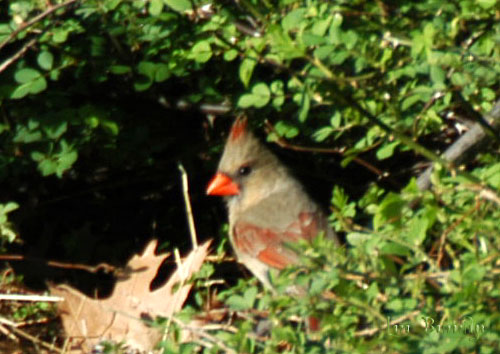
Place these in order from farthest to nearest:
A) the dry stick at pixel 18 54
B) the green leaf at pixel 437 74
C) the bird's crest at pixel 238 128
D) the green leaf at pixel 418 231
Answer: the bird's crest at pixel 238 128 → the dry stick at pixel 18 54 → the green leaf at pixel 437 74 → the green leaf at pixel 418 231

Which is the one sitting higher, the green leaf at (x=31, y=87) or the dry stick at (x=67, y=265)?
the green leaf at (x=31, y=87)

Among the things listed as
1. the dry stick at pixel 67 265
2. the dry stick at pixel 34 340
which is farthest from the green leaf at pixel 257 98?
the dry stick at pixel 34 340

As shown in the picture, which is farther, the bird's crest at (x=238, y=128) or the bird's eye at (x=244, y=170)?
the bird's eye at (x=244, y=170)

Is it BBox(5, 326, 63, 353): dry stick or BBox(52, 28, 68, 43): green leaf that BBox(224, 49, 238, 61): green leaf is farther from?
BBox(5, 326, 63, 353): dry stick

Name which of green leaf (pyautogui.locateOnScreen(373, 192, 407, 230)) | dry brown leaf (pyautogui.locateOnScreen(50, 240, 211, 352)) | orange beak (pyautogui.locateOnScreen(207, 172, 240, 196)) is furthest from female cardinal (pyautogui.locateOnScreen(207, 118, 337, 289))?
green leaf (pyautogui.locateOnScreen(373, 192, 407, 230))

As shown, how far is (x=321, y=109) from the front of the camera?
413 cm

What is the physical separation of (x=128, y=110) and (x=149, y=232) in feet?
2.37

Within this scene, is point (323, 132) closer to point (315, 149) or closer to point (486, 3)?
point (315, 149)

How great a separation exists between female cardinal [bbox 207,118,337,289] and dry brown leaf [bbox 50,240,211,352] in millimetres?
257

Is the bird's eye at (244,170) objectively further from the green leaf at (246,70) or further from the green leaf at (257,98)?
the green leaf at (246,70)

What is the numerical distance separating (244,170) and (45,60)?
1180 mm

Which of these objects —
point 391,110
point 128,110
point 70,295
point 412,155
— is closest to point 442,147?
point 412,155

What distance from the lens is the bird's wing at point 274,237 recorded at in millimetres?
4254

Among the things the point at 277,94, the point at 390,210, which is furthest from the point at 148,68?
Answer: the point at 390,210
